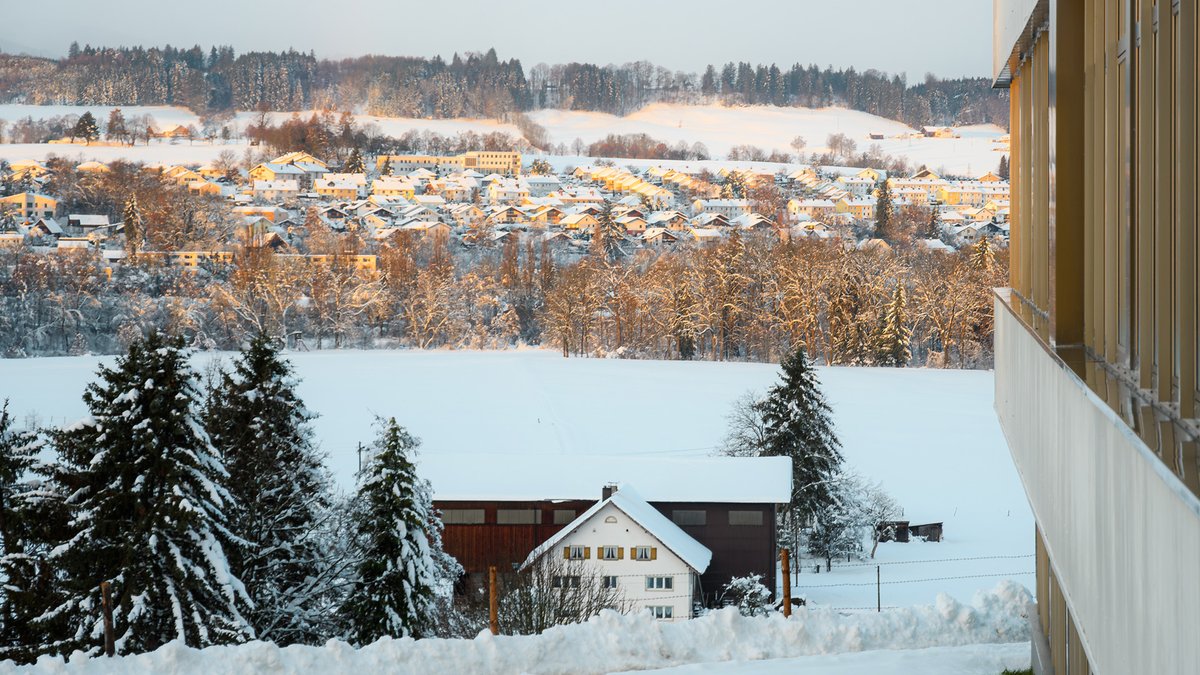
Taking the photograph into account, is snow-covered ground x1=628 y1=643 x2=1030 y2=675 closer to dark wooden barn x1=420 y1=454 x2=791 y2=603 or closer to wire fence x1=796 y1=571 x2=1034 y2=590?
dark wooden barn x1=420 y1=454 x2=791 y2=603

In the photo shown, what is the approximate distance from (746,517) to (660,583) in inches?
111

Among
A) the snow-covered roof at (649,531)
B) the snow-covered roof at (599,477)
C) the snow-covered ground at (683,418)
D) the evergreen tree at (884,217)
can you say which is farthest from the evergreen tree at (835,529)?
the evergreen tree at (884,217)

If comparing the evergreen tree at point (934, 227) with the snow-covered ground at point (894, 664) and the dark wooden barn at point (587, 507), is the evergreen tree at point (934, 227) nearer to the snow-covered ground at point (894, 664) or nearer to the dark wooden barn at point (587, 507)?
the dark wooden barn at point (587, 507)

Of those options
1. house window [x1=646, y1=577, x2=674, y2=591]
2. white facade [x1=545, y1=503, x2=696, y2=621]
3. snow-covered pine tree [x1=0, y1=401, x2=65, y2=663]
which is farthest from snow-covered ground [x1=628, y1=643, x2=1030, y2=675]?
house window [x1=646, y1=577, x2=674, y2=591]

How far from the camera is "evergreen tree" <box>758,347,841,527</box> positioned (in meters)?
32.2

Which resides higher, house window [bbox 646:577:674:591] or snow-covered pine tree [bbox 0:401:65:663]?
snow-covered pine tree [bbox 0:401:65:663]

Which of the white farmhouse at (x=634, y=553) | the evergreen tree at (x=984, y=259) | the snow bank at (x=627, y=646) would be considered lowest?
the white farmhouse at (x=634, y=553)

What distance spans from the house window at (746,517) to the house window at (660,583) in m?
2.48

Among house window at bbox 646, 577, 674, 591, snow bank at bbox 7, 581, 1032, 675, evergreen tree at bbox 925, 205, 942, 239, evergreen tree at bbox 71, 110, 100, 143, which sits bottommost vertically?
house window at bbox 646, 577, 674, 591

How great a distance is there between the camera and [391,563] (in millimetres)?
16781

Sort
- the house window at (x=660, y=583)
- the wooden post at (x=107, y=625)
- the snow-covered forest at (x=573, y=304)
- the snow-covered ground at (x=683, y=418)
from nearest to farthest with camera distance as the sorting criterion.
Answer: the wooden post at (x=107, y=625) → the house window at (x=660, y=583) → the snow-covered ground at (x=683, y=418) → the snow-covered forest at (x=573, y=304)

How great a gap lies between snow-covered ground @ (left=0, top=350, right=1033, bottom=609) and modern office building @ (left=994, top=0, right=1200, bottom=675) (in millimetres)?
18640

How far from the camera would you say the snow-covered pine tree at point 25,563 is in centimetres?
1567

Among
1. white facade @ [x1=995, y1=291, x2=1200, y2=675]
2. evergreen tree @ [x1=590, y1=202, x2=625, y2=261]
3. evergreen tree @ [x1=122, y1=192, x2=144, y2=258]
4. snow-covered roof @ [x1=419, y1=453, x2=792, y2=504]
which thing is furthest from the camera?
evergreen tree @ [x1=590, y1=202, x2=625, y2=261]
